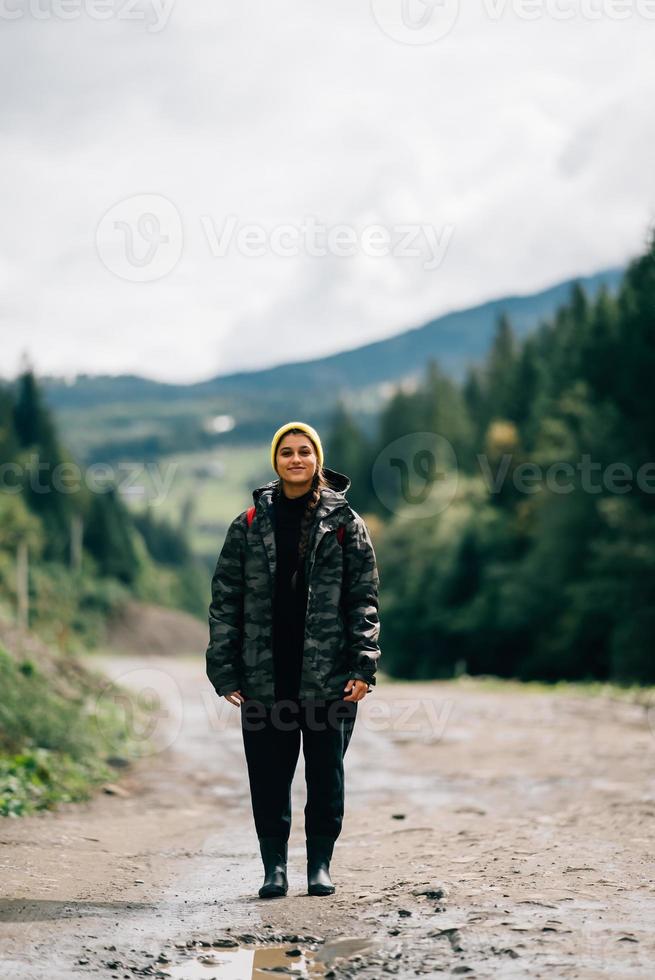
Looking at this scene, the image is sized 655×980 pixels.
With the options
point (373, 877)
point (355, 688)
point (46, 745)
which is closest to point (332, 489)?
point (355, 688)

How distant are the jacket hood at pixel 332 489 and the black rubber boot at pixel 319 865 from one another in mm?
1722

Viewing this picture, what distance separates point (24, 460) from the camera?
69.6 metres

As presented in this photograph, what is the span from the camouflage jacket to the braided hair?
5 cm

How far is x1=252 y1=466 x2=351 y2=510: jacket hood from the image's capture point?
594 centimetres

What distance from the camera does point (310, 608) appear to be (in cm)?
579

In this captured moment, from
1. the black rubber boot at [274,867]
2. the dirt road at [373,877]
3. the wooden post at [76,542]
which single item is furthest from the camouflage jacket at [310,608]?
the wooden post at [76,542]

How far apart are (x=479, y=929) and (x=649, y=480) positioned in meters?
28.1

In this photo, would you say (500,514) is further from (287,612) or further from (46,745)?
(287,612)

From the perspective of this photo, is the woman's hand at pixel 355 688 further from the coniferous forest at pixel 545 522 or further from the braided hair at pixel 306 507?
the coniferous forest at pixel 545 522

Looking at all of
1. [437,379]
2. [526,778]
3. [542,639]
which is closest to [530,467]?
[542,639]

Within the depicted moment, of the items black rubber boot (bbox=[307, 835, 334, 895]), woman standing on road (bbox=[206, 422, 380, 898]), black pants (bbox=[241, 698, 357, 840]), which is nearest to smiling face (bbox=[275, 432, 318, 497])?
woman standing on road (bbox=[206, 422, 380, 898])

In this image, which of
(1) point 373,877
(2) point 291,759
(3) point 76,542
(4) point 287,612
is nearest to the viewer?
(4) point 287,612

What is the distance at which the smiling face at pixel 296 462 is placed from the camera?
233 inches

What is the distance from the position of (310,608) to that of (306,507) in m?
0.54
